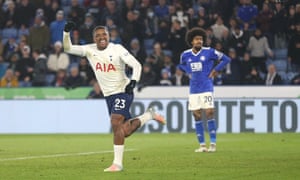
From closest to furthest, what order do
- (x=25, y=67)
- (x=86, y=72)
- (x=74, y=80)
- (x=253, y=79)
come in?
(x=253, y=79)
(x=74, y=80)
(x=86, y=72)
(x=25, y=67)

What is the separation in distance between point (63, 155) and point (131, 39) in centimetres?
1364

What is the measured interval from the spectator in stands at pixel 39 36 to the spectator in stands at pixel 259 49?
7628mm

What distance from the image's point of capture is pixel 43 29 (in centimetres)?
3222

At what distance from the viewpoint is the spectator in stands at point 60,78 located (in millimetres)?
30297

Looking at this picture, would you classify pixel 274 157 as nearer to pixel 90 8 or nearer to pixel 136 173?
pixel 136 173

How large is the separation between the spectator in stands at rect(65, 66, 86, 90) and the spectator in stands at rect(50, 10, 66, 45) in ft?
Answer: 8.75

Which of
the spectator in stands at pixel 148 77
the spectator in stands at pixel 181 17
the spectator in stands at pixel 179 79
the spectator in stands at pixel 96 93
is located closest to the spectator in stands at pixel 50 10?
the spectator in stands at pixel 181 17

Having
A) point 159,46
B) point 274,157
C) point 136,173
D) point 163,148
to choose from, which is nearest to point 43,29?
point 159,46

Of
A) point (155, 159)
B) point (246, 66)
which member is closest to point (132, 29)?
point (246, 66)

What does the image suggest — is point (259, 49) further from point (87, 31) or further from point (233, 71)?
point (87, 31)

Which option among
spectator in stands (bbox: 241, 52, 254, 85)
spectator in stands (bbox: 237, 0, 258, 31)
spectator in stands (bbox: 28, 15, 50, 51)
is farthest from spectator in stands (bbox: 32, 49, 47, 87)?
spectator in stands (bbox: 237, 0, 258, 31)

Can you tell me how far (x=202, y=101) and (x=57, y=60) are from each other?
12.8 m

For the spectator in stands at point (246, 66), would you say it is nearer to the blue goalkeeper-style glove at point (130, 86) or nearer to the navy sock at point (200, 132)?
the navy sock at point (200, 132)

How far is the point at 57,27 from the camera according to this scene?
106 ft
